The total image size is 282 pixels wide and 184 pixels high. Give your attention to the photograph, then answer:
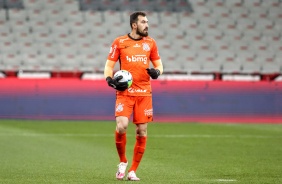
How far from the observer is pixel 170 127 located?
19500mm

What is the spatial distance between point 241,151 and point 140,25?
506 cm

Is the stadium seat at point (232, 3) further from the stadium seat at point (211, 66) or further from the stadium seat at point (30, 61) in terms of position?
the stadium seat at point (30, 61)

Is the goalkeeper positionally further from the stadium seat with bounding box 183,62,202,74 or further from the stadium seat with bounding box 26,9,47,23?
the stadium seat with bounding box 26,9,47,23

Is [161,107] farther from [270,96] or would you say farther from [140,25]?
[140,25]

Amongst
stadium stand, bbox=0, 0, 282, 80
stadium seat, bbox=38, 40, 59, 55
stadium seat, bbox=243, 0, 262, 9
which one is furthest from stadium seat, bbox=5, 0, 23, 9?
stadium seat, bbox=243, 0, 262, 9

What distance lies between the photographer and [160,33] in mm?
27344

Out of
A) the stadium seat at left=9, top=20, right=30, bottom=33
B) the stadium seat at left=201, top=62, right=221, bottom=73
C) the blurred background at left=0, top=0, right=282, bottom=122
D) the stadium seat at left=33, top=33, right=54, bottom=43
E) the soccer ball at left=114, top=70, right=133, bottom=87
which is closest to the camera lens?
the soccer ball at left=114, top=70, right=133, bottom=87

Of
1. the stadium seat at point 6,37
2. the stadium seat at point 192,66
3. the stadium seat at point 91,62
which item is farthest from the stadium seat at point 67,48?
the stadium seat at point 192,66

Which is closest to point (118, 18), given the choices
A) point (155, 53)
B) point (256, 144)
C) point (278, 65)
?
point (278, 65)

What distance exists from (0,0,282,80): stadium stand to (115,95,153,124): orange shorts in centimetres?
1549

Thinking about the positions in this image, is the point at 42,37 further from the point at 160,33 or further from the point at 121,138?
the point at 121,138

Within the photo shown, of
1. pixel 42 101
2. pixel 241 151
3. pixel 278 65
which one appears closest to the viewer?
pixel 241 151

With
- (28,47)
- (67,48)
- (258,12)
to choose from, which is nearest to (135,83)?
(67,48)

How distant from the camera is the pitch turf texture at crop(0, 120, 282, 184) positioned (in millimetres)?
9305
